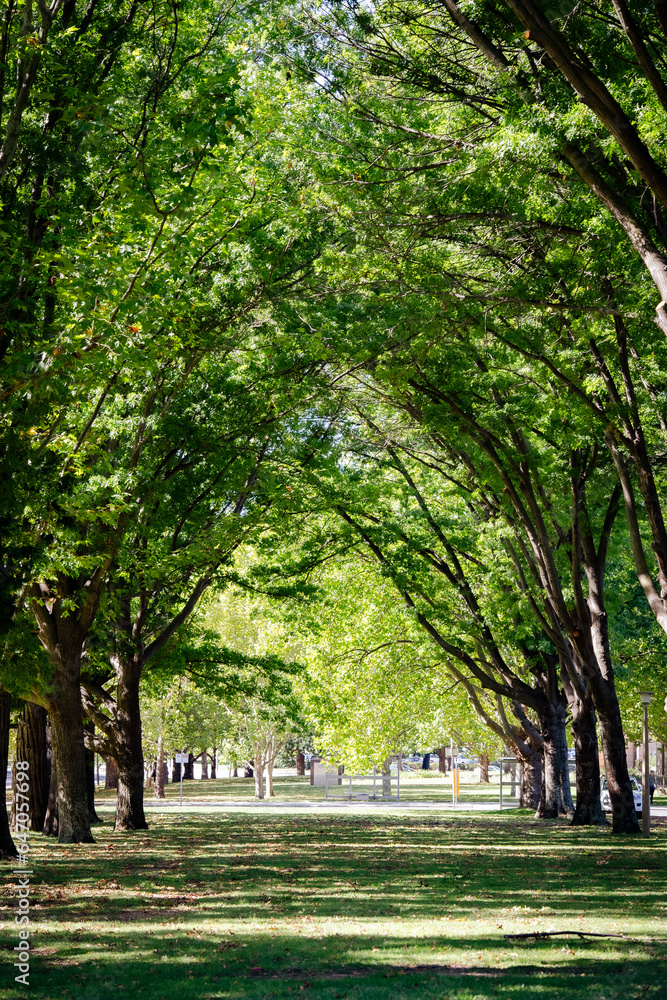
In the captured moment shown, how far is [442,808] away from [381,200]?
29.8m

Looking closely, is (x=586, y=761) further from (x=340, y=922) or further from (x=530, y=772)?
(x=340, y=922)

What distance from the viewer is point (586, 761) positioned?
22.4 meters

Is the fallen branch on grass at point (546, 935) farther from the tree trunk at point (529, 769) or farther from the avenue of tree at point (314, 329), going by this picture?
the tree trunk at point (529, 769)

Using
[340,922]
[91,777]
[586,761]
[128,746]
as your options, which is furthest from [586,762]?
[340,922]

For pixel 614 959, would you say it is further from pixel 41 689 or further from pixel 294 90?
pixel 294 90

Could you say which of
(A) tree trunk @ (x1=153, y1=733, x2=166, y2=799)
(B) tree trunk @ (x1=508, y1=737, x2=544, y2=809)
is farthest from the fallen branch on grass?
(A) tree trunk @ (x1=153, y1=733, x2=166, y2=799)

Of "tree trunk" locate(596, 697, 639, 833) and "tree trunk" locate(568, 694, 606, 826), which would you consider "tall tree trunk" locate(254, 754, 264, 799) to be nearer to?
"tree trunk" locate(568, 694, 606, 826)

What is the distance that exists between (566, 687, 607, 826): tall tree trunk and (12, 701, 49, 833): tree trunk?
→ 11.6 m

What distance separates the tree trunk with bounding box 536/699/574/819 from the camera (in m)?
25.3

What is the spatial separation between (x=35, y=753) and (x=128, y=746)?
7.95ft

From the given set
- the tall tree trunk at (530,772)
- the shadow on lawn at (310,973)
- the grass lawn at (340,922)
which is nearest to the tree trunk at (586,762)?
the grass lawn at (340,922)

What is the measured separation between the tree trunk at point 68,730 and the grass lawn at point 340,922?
0.85 m

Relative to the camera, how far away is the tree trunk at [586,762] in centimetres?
2177

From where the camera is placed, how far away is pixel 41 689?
15.2 metres
